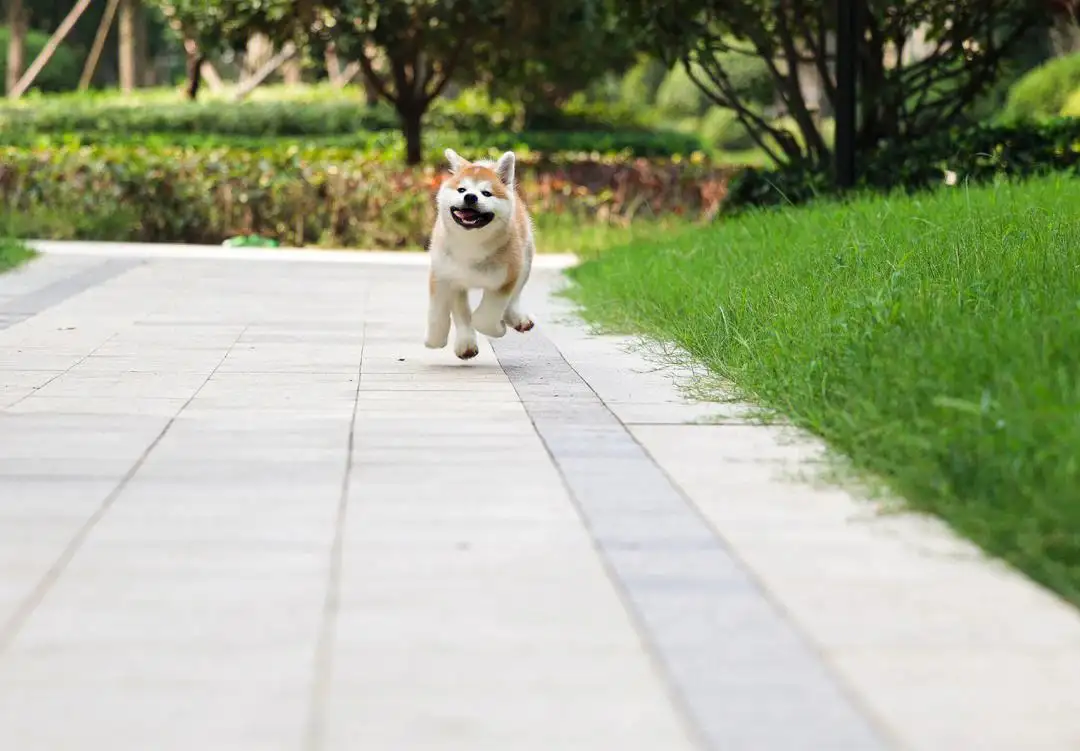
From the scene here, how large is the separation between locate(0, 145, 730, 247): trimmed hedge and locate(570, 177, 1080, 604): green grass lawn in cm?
687

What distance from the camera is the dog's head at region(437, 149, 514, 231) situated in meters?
7.70

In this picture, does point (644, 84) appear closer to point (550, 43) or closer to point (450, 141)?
point (450, 141)

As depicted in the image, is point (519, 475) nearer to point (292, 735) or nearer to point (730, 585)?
point (730, 585)

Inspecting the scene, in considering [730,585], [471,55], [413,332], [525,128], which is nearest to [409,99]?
[471,55]

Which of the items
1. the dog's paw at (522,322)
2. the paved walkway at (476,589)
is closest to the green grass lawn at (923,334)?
the paved walkway at (476,589)

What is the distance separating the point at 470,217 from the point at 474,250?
275 mm

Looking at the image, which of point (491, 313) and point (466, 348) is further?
point (466, 348)

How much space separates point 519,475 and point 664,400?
72.7 inches

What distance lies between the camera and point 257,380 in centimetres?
791

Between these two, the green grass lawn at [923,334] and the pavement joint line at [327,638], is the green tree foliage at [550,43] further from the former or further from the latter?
the pavement joint line at [327,638]

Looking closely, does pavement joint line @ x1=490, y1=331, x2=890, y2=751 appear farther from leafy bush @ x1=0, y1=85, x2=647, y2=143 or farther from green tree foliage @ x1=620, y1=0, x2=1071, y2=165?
leafy bush @ x1=0, y1=85, x2=647, y2=143

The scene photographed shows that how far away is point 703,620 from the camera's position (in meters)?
3.91

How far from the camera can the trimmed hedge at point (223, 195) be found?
18.8 meters

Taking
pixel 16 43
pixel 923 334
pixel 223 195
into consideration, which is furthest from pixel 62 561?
pixel 16 43
